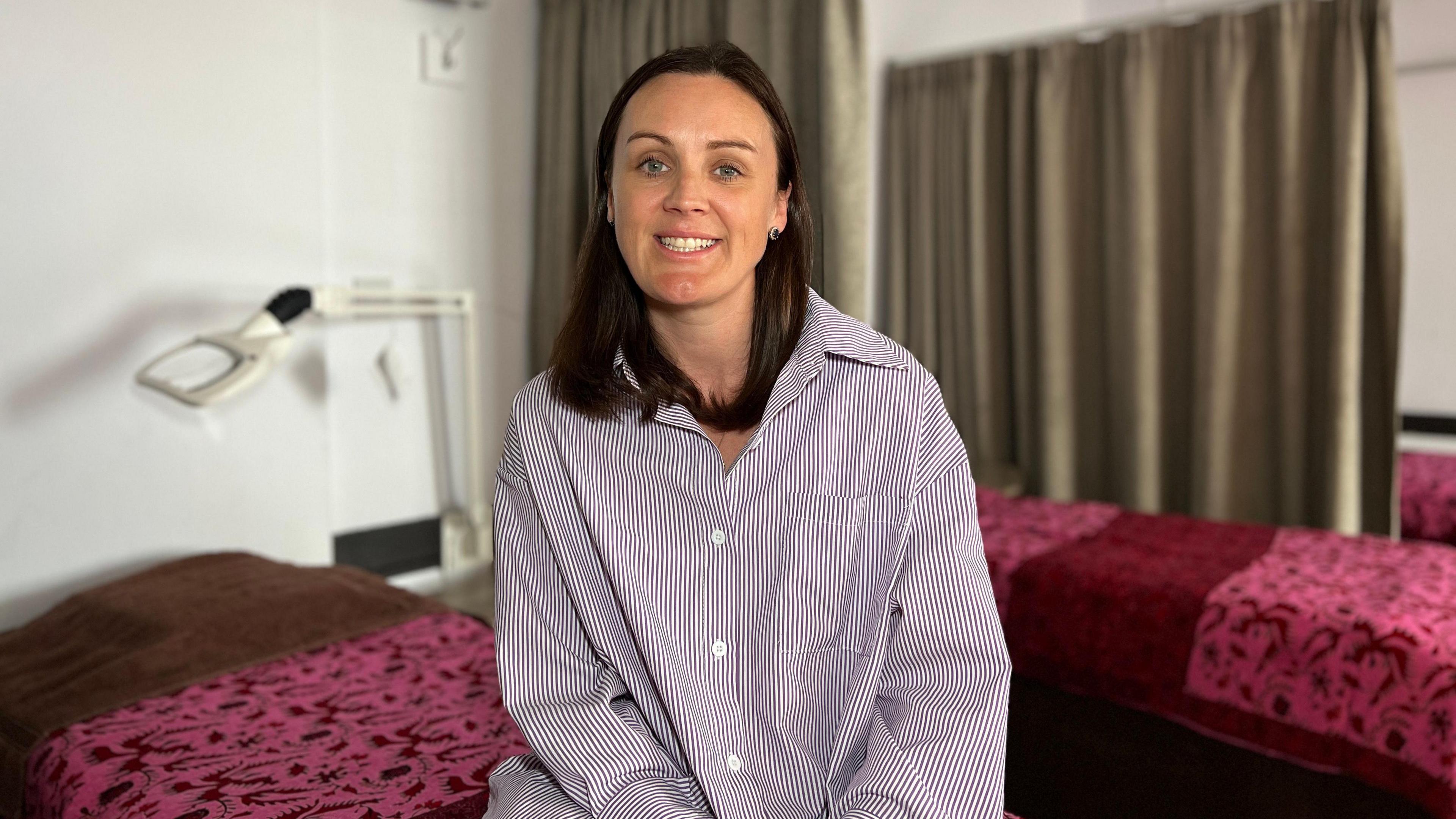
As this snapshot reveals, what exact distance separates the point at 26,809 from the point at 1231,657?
1.79 metres

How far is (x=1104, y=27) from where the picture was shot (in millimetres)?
2807

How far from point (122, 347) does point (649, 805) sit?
157cm

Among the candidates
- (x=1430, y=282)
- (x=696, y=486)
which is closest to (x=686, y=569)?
(x=696, y=486)

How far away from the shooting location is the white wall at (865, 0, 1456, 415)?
3236 millimetres

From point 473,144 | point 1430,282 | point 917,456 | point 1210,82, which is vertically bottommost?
point 917,456

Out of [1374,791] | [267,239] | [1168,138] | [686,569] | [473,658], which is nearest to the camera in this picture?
[686,569]

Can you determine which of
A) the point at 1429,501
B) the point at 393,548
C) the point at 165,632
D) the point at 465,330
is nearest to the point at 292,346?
the point at 465,330

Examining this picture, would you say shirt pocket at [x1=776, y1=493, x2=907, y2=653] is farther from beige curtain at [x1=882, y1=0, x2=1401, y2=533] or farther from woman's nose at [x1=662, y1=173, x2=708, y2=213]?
beige curtain at [x1=882, y1=0, x2=1401, y2=533]

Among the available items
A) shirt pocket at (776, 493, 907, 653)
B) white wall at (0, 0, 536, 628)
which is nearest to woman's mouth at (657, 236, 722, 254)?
shirt pocket at (776, 493, 907, 653)

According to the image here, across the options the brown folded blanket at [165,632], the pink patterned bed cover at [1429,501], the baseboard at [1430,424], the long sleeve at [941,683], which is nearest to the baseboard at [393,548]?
the brown folded blanket at [165,632]

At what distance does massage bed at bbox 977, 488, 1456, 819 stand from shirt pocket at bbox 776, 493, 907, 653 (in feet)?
2.96

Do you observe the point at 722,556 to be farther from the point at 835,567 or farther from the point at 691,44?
the point at 691,44

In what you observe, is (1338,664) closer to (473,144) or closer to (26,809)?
(26,809)

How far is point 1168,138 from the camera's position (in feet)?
9.22
